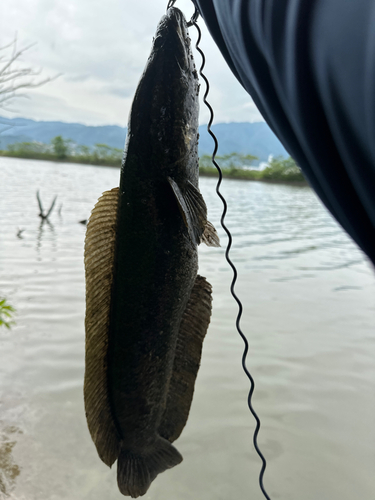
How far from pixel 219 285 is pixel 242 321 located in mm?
1492

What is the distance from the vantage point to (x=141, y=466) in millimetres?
1354

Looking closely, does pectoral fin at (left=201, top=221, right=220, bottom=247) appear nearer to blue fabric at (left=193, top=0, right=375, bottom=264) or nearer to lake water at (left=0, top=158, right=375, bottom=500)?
blue fabric at (left=193, top=0, right=375, bottom=264)

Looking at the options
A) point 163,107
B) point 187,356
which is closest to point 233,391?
point 187,356

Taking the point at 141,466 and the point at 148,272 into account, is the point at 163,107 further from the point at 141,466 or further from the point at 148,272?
the point at 141,466

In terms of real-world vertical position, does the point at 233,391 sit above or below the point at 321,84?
below

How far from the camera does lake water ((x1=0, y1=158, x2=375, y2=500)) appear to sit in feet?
8.37

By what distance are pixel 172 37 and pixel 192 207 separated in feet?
1.59

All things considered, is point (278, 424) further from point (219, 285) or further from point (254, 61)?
point (219, 285)

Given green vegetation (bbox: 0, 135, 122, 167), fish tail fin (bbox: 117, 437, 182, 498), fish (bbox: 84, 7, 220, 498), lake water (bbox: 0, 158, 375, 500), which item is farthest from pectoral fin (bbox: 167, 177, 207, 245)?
green vegetation (bbox: 0, 135, 122, 167)

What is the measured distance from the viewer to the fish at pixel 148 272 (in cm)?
121

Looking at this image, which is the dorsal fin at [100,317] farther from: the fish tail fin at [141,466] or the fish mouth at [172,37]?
the fish mouth at [172,37]

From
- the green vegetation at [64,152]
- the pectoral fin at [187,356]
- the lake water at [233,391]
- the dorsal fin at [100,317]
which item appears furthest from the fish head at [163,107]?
the green vegetation at [64,152]

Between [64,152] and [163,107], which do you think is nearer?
[163,107]

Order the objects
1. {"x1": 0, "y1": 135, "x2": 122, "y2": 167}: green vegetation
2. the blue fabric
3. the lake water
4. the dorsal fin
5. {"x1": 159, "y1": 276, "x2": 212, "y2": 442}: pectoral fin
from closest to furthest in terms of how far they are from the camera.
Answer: the blue fabric → the dorsal fin → {"x1": 159, "y1": 276, "x2": 212, "y2": 442}: pectoral fin → the lake water → {"x1": 0, "y1": 135, "x2": 122, "y2": 167}: green vegetation
